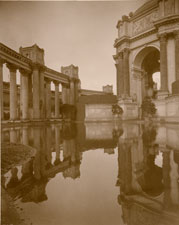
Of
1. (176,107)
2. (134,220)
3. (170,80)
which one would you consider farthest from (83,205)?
(170,80)

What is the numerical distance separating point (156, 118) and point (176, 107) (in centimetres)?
351

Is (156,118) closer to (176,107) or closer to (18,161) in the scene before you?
(176,107)

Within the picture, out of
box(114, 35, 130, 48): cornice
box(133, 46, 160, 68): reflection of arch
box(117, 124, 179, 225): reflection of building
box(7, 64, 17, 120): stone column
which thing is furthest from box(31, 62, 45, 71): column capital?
box(117, 124, 179, 225): reflection of building

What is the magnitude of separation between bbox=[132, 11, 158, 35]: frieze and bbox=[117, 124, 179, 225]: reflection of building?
23.0 m

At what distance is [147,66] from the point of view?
96.3 feet

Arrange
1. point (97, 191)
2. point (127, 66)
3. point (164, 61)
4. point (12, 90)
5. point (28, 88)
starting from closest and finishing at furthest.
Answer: point (97, 191) → point (12, 90) → point (164, 61) → point (28, 88) → point (127, 66)

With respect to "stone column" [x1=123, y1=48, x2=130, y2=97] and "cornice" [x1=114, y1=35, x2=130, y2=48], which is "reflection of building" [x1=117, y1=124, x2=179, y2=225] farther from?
"cornice" [x1=114, y1=35, x2=130, y2=48]

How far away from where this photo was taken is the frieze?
22844 millimetres

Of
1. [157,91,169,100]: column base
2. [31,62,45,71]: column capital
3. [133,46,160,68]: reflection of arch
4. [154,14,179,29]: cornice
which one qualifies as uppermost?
[154,14,179,29]: cornice

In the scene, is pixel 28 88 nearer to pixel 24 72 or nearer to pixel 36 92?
pixel 36 92

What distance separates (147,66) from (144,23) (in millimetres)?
6991

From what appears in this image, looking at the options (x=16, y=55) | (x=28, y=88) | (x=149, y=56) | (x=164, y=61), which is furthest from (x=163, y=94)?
(x=28, y=88)

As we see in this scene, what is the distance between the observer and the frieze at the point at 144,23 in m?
22.8

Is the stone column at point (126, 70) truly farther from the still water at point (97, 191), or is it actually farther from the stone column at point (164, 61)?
the still water at point (97, 191)
